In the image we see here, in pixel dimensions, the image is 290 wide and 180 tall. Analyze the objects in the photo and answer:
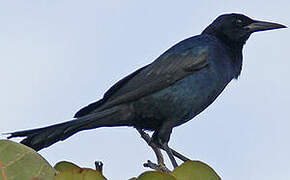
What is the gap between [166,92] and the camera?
5953 millimetres

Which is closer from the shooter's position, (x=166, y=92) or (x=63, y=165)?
(x=63, y=165)

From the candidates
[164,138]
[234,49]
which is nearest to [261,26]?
[234,49]

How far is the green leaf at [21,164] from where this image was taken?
233 centimetres

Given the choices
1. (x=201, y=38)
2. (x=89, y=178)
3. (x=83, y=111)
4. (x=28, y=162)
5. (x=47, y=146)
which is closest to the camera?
(x=89, y=178)

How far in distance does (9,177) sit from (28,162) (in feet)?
0.38

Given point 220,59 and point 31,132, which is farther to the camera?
point 220,59

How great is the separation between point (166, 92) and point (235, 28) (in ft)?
4.14

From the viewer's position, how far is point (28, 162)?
7.86ft

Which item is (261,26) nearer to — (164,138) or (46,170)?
(164,138)

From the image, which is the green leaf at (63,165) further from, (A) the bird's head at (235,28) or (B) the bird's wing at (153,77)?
(A) the bird's head at (235,28)

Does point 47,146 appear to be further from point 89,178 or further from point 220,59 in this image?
point 89,178

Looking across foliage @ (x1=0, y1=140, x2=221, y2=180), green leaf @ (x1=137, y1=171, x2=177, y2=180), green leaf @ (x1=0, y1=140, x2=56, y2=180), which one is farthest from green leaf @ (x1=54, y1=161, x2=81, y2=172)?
green leaf @ (x1=137, y1=171, x2=177, y2=180)

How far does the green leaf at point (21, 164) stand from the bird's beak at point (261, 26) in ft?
14.7

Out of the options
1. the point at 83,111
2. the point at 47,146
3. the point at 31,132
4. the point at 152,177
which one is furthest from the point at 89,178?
the point at 83,111
